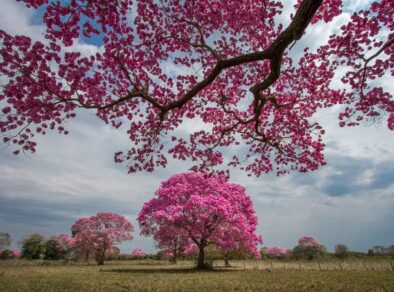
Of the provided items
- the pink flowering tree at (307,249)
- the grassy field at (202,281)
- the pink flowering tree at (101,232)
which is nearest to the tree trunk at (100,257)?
the pink flowering tree at (101,232)

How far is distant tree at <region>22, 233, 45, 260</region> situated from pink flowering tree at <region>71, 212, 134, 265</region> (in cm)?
2096

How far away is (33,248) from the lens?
66.9 m

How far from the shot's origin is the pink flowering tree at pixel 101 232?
49.6m

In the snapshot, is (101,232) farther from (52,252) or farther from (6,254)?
(6,254)

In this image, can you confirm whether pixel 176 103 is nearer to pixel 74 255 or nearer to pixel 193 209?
pixel 193 209

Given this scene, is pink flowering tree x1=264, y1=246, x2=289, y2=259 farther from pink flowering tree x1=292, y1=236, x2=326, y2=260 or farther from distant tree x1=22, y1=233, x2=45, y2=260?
distant tree x1=22, y1=233, x2=45, y2=260

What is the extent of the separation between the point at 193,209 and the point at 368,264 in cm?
1687

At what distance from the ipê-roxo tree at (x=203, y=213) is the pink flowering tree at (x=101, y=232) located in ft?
72.3

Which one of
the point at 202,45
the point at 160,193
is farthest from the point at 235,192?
the point at 202,45

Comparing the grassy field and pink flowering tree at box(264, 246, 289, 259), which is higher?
pink flowering tree at box(264, 246, 289, 259)

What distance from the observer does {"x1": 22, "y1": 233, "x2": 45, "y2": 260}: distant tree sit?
66750mm

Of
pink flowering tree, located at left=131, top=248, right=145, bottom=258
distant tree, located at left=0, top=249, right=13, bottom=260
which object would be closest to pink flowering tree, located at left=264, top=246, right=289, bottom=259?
pink flowering tree, located at left=131, top=248, right=145, bottom=258

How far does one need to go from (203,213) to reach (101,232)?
90.9ft

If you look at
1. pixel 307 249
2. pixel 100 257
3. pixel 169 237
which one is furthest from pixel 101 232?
pixel 307 249
